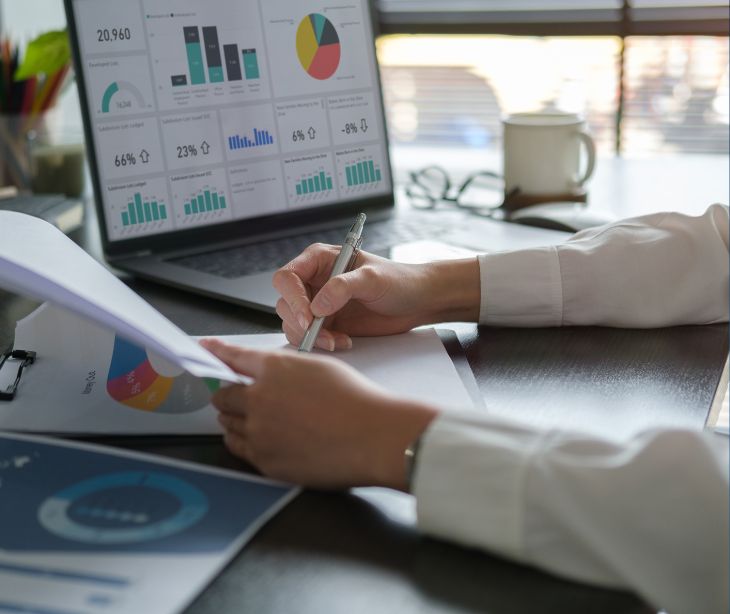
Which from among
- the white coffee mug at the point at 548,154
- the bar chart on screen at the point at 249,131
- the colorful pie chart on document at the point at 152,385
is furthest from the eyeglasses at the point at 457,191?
the colorful pie chart on document at the point at 152,385

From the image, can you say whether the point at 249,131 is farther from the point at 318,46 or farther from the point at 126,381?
the point at 126,381

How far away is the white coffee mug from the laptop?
0.16m

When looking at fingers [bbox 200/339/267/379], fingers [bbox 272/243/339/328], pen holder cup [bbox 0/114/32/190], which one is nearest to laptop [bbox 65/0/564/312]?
fingers [bbox 272/243/339/328]

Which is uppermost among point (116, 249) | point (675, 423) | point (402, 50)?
point (402, 50)

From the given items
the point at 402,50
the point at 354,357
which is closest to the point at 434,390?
the point at 354,357

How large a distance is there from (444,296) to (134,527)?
1.50 feet

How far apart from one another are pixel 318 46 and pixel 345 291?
0.58m

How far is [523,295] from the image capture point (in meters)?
0.96

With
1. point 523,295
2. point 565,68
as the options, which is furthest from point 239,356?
point 565,68

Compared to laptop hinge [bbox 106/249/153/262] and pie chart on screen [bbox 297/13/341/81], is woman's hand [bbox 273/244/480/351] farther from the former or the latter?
pie chart on screen [bbox 297/13/341/81]

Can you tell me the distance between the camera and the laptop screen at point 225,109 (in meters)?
1.16

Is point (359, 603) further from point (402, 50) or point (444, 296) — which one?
point (402, 50)

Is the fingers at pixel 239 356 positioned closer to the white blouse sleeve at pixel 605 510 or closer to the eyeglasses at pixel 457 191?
the white blouse sleeve at pixel 605 510

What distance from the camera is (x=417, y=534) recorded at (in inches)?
22.7
